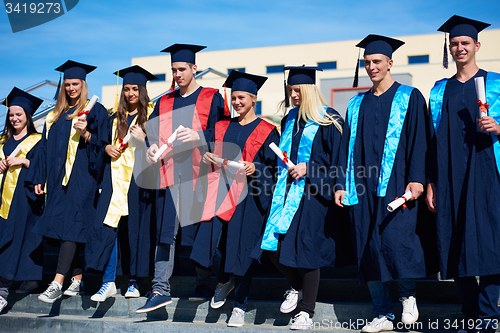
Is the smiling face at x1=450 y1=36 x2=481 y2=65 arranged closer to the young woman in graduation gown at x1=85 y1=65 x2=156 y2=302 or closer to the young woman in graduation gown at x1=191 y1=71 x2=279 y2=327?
the young woman in graduation gown at x1=191 y1=71 x2=279 y2=327

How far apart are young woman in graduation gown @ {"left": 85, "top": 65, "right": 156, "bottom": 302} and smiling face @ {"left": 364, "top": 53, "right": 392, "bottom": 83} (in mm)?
1911

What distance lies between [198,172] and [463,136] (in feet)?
6.45

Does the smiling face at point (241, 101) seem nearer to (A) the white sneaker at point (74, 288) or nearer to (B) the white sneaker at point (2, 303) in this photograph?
(A) the white sneaker at point (74, 288)

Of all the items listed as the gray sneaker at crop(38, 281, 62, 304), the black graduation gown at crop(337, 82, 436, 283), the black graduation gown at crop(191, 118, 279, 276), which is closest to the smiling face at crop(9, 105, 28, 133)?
the gray sneaker at crop(38, 281, 62, 304)

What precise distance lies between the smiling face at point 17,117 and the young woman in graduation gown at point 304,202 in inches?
107

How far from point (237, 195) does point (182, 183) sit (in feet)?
1.56

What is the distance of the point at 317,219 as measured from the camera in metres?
3.47

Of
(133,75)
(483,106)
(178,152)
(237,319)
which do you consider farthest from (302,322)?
(133,75)

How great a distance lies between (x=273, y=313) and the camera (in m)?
3.65

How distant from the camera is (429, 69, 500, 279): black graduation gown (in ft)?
9.52

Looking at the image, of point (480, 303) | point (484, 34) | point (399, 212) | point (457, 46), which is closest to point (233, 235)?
point (399, 212)

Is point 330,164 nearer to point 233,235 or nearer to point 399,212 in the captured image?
point 399,212

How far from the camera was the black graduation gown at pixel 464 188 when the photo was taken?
114 inches

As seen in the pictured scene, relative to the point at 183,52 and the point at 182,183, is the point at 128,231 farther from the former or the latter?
the point at 183,52
